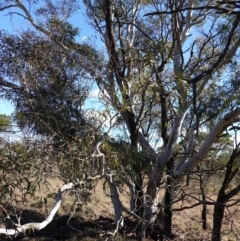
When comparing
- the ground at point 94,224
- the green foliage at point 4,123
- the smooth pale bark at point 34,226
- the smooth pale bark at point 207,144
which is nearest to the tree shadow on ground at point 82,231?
the ground at point 94,224

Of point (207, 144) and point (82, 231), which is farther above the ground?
point (207, 144)

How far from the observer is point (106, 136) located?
6.91 m

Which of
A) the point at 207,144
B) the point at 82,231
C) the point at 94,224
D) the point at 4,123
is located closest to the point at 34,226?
the point at 4,123

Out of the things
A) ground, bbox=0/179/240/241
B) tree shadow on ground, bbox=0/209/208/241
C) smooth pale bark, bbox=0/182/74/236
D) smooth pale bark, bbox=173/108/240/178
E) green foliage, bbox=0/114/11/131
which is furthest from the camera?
ground, bbox=0/179/240/241

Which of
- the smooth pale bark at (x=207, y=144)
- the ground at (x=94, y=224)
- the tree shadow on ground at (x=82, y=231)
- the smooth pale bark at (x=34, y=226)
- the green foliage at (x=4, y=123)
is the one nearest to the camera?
the smooth pale bark at (x=34, y=226)

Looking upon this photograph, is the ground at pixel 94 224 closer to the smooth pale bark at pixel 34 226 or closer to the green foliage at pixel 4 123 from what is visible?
the green foliage at pixel 4 123

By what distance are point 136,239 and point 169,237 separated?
1363 millimetres

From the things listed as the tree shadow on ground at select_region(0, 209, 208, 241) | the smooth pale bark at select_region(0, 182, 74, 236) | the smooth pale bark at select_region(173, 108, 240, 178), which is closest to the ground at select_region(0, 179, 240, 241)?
the tree shadow on ground at select_region(0, 209, 208, 241)

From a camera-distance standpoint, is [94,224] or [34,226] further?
[94,224]

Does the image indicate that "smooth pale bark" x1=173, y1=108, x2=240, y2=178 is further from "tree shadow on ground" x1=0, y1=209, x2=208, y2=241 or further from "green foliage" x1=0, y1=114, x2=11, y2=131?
"green foliage" x1=0, y1=114, x2=11, y2=131

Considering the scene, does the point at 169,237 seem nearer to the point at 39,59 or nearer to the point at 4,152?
the point at 39,59

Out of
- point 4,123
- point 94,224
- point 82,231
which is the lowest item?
point 82,231

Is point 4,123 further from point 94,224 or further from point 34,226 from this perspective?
point 94,224

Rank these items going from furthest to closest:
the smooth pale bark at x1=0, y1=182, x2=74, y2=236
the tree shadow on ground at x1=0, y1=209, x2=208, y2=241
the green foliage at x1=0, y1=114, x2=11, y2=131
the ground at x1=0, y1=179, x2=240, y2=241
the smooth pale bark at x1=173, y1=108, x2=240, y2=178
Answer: the ground at x1=0, y1=179, x2=240, y2=241 < the tree shadow on ground at x1=0, y1=209, x2=208, y2=241 < the smooth pale bark at x1=173, y1=108, x2=240, y2=178 < the green foliage at x1=0, y1=114, x2=11, y2=131 < the smooth pale bark at x1=0, y1=182, x2=74, y2=236
